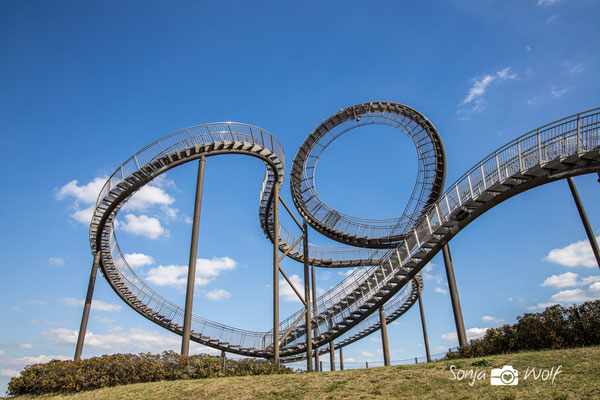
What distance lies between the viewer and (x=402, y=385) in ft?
30.5

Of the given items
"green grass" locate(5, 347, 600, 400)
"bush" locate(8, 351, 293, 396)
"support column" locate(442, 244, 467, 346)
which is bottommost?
"green grass" locate(5, 347, 600, 400)

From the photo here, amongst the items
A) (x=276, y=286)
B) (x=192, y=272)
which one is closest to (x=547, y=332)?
(x=276, y=286)

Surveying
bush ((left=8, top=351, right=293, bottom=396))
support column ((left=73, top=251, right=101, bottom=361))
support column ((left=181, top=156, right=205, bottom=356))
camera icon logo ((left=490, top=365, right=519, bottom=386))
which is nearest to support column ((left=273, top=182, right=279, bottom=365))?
bush ((left=8, top=351, right=293, bottom=396))

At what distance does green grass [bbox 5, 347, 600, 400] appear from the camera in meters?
7.90

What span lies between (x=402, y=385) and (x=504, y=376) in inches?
89.7

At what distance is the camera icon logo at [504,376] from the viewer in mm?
8477

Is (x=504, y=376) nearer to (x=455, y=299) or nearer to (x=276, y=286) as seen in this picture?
(x=455, y=299)

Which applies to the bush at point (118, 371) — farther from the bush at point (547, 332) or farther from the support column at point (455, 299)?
the support column at point (455, 299)

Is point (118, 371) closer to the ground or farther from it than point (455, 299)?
closer to the ground

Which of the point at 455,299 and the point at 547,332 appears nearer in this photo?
the point at 547,332

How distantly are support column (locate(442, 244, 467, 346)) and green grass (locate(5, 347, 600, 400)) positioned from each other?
7456 mm

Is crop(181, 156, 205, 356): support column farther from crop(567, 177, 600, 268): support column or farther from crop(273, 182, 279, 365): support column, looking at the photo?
crop(567, 177, 600, 268): support column

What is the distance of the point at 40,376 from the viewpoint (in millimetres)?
13625

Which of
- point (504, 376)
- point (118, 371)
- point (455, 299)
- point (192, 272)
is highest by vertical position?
point (192, 272)
